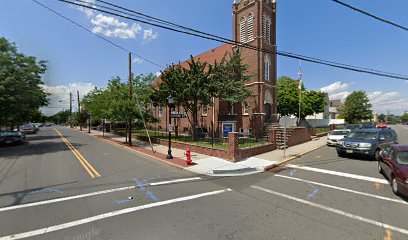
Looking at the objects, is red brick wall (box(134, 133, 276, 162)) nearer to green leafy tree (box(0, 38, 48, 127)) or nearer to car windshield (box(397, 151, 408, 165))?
car windshield (box(397, 151, 408, 165))

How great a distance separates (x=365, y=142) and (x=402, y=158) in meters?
5.61

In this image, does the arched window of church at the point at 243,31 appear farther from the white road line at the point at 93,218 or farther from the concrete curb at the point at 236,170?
the white road line at the point at 93,218

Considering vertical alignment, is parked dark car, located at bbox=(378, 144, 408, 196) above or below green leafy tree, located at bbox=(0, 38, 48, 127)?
below

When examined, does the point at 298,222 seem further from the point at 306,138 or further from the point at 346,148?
the point at 306,138

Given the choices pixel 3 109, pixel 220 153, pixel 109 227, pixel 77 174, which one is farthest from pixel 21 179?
pixel 3 109

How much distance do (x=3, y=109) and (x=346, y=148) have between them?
24.0 meters

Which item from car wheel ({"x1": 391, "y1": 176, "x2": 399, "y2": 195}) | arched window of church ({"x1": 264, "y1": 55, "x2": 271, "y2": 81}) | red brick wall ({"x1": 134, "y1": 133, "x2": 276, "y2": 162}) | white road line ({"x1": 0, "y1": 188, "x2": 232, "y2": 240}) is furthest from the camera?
arched window of church ({"x1": 264, "y1": 55, "x2": 271, "y2": 81})

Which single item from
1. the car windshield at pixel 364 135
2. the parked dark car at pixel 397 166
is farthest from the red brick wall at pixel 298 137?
the parked dark car at pixel 397 166

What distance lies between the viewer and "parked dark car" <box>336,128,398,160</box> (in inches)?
475

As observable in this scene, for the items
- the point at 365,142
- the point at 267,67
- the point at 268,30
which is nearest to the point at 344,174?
the point at 365,142

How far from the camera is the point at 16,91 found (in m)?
15.8

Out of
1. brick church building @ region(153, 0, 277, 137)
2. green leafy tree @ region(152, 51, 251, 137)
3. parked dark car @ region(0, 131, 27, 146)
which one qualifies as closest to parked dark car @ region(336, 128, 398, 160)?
green leafy tree @ region(152, 51, 251, 137)

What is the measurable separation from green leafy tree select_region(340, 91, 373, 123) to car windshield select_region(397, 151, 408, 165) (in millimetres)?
53644

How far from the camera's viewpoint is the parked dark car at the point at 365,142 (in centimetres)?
1206
